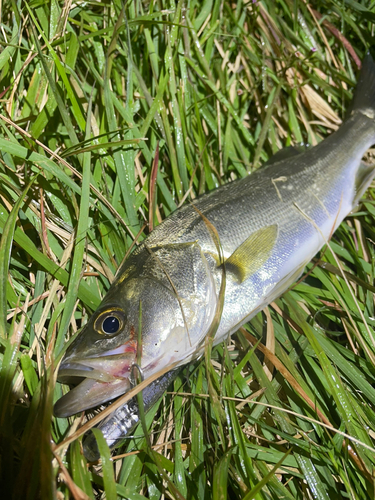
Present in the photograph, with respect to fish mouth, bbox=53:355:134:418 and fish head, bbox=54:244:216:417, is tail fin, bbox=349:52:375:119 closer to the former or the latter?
fish head, bbox=54:244:216:417

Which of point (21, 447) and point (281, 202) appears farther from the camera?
point (281, 202)

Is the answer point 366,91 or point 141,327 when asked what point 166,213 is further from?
point 366,91

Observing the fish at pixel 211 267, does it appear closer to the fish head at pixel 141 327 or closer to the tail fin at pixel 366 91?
the fish head at pixel 141 327

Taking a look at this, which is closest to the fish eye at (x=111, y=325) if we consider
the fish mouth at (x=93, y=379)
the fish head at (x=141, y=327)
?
the fish head at (x=141, y=327)

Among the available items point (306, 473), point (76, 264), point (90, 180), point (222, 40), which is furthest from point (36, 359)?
point (222, 40)

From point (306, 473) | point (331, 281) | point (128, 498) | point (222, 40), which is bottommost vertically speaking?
point (306, 473)

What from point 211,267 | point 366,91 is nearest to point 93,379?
point 211,267

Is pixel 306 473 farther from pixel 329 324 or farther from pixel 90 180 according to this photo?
pixel 90 180
